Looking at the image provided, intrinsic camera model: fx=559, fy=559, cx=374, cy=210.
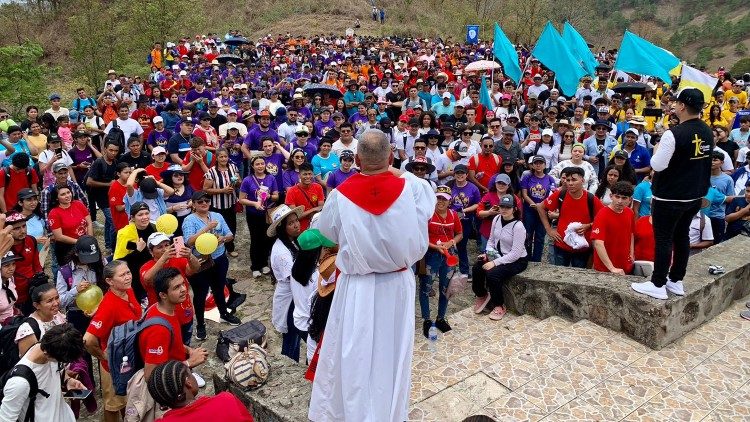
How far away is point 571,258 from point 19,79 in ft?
58.0

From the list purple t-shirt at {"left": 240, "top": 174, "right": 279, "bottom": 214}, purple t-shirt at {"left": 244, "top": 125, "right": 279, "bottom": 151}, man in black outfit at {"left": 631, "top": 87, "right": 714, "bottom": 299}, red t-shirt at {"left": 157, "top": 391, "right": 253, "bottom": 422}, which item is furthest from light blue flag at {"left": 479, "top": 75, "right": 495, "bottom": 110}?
red t-shirt at {"left": 157, "top": 391, "right": 253, "bottom": 422}

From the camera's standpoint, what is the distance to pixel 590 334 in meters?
5.48

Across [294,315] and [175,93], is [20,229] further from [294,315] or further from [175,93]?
[175,93]

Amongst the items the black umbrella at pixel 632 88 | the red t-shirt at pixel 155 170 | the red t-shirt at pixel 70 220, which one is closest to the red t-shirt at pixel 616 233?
the red t-shirt at pixel 155 170

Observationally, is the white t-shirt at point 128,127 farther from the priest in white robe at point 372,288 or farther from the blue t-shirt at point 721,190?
the blue t-shirt at point 721,190

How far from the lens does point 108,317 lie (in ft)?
15.2

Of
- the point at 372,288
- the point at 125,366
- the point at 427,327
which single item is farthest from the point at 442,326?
the point at 125,366

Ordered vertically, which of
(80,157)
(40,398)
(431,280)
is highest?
(80,157)

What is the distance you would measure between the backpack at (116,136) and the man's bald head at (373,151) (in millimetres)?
6528

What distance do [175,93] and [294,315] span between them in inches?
401

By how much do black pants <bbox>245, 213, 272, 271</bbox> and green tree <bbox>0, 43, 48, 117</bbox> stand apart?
13.1 meters

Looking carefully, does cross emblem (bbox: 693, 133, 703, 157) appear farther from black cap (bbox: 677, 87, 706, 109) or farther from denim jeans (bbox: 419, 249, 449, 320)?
denim jeans (bbox: 419, 249, 449, 320)

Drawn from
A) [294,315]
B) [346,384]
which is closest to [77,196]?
[294,315]

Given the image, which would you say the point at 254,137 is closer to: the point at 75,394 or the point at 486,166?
the point at 486,166
